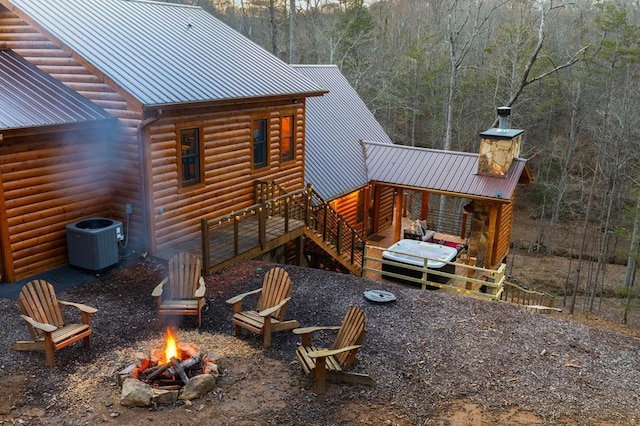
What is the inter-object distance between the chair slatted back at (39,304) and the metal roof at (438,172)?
12198 mm

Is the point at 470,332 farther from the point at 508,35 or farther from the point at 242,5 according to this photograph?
the point at 242,5

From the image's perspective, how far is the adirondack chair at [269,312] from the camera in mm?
7918

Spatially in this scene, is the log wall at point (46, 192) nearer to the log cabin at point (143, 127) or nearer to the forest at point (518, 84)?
the log cabin at point (143, 127)

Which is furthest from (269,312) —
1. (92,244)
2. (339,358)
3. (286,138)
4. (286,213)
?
(286,138)

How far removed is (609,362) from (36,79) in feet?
39.4

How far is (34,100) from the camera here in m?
10.1

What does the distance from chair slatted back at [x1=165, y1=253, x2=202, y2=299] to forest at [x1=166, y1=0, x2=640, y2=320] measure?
1921 cm

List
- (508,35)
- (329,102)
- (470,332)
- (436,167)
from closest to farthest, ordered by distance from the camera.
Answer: (470,332) < (436,167) < (329,102) < (508,35)

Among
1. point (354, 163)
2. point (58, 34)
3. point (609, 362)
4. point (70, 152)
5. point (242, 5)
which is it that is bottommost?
point (609, 362)

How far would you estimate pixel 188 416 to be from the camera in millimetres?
6207

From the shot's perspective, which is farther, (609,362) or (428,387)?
(609,362)

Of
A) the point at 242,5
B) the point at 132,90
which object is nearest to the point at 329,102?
the point at 132,90

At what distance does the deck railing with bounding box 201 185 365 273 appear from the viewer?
10969mm

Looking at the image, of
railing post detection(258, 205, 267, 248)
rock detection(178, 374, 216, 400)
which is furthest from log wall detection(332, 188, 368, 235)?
rock detection(178, 374, 216, 400)
